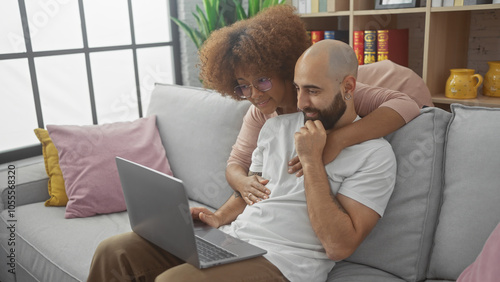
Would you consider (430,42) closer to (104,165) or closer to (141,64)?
(104,165)

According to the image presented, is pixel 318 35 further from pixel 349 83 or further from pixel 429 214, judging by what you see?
pixel 429 214

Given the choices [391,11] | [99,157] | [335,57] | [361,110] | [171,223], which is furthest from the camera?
[391,11]

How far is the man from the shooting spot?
1.24m

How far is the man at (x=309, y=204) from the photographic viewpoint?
1235mm

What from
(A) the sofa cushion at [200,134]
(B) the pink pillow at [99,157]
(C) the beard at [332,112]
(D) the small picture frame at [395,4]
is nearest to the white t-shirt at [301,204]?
(C) the beard at [332,112]

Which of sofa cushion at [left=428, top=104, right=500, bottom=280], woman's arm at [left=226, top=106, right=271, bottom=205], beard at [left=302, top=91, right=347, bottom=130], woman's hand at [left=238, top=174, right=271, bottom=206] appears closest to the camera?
sofa cushion at [left=428, top=104, right=500, bottom=280]

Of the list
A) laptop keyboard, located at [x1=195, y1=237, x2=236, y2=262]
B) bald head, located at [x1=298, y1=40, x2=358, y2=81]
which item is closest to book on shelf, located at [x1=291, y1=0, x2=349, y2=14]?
bald head, located at [x1=298, y1=40, x2=358, y2=81]

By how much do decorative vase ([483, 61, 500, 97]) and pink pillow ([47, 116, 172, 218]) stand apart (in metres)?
1.71

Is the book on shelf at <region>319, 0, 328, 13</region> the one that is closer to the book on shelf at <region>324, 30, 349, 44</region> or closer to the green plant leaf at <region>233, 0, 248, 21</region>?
the book on shelf at <region>324, 30, 349, 44</region>

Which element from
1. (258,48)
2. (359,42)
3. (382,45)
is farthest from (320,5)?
(258,48)

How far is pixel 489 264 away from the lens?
37.3 inches

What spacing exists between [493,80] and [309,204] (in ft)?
5.37

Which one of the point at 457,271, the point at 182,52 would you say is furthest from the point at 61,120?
the point at 457,271

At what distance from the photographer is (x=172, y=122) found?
7.38ft
